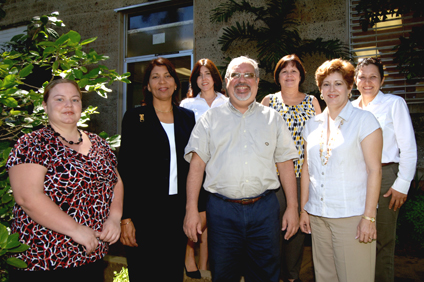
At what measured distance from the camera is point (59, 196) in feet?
6.16

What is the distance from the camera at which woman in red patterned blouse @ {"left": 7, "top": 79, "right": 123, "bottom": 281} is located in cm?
180

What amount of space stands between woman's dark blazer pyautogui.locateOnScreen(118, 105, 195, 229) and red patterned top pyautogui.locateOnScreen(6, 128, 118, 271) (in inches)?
16.8

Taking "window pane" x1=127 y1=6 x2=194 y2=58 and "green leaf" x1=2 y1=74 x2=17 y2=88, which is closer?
"green leaf" x1=2 y1=74 x2=17 y2=88

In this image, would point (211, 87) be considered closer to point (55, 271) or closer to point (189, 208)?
point (189, 208)

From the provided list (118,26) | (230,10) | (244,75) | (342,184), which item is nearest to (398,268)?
(342,184)

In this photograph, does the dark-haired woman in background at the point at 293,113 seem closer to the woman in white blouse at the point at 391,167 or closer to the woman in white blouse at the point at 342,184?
the woman in white blouse at the point at 342,184


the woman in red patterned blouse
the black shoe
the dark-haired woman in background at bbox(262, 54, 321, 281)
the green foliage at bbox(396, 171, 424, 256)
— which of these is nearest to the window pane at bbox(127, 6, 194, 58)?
the dark-haired woman in background at bbox(262, 54, 321, 281)

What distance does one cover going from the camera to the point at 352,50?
528 cm

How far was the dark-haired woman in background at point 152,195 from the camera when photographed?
2.48 meters

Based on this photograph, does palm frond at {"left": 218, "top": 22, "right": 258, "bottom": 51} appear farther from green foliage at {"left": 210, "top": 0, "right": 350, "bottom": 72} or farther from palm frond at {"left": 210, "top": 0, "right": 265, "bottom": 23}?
palm frond at {"left": 210, "top": 0, "right": 265, "bottom": 23}

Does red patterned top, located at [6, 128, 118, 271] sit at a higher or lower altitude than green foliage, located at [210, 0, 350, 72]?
lower

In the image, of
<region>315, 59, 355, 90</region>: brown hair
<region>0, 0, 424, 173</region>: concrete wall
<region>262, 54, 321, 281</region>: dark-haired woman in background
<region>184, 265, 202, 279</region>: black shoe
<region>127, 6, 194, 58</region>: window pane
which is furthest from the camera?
<region>127, 6, 194, 58</region>: window pane

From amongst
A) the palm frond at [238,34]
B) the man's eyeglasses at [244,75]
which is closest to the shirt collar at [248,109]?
the man's eyeglasses at [244,75]

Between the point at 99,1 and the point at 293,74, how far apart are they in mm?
5713
